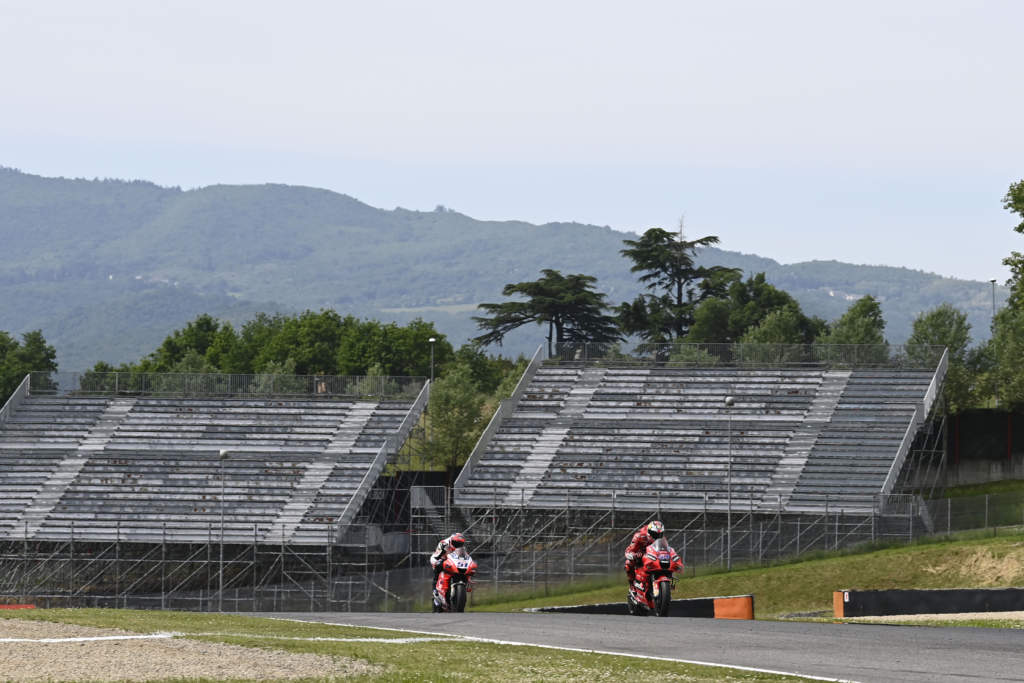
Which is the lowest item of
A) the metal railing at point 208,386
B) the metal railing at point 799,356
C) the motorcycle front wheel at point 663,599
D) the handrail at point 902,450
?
the motorcycle front wheel at point 663,599

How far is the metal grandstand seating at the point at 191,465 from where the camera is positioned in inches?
2419

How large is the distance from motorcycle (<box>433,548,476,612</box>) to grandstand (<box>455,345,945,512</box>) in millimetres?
26643

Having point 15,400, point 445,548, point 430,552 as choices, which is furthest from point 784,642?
point 15,400

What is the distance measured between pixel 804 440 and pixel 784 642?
143 feet

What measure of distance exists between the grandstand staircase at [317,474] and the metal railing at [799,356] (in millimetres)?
11378

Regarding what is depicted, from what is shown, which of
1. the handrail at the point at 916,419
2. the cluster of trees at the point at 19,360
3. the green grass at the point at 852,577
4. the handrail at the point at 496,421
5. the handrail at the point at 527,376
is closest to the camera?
A: the green grass at the point at 852,577

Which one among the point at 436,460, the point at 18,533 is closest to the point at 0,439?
the point at 18,533

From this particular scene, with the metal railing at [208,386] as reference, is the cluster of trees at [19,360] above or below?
above

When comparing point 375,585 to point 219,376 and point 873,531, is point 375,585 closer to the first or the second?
point 873,531

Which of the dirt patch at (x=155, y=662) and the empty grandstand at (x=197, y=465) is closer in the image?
the dirt patch at (x=155, y=662)

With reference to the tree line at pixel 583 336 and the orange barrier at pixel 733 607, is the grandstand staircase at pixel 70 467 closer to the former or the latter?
the tree line at pixel 583 336

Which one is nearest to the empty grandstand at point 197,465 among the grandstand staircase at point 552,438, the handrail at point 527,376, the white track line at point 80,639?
the handrail at point 527,376

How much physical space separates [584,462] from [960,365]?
105 ft

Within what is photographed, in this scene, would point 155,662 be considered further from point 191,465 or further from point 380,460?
point 191,465
